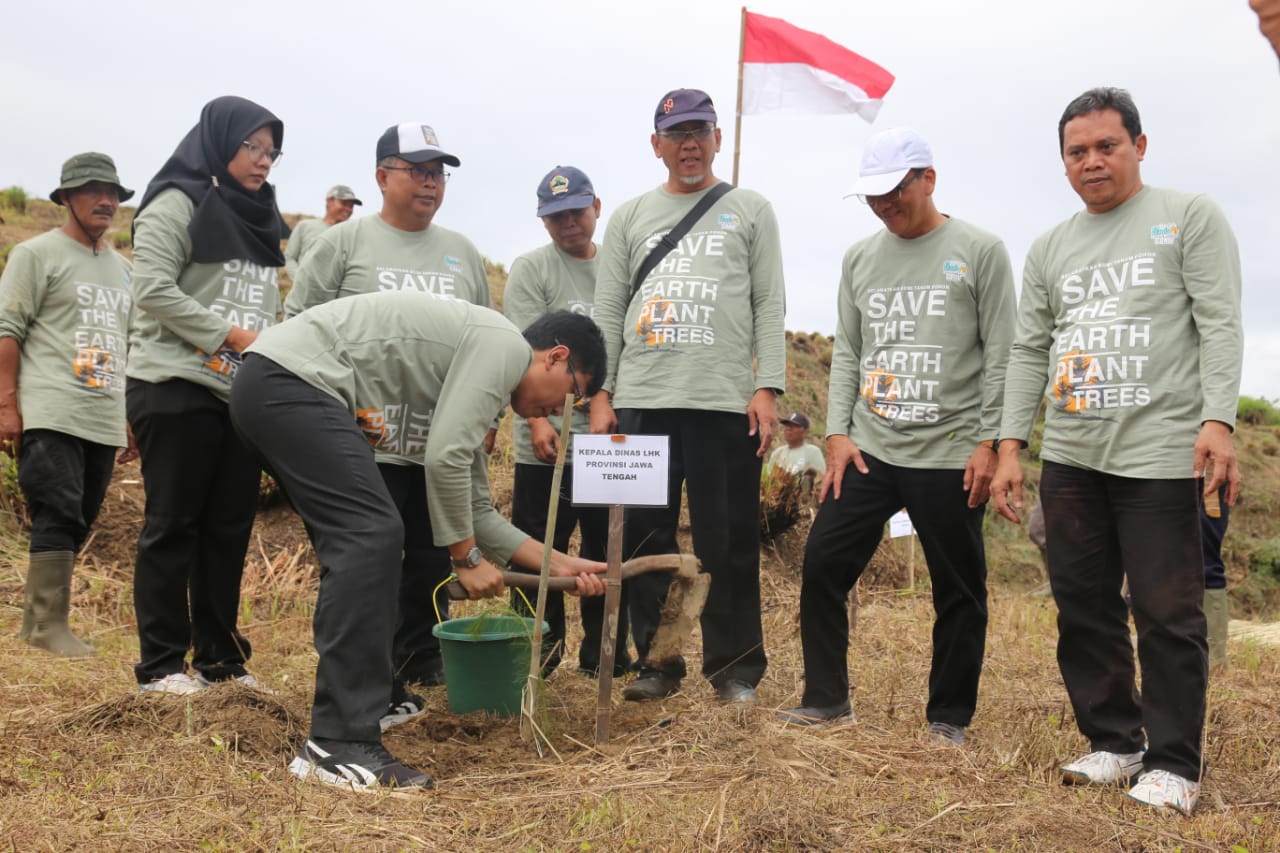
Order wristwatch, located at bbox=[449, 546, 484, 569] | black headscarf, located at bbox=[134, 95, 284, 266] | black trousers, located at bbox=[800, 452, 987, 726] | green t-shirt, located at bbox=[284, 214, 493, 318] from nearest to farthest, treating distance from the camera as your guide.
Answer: wristwatch, located at bbox=[449, 546, 484, 569] → black trousers, located at bbox=[800, 452, 987, 726] → black headscarf, located at bbox=[134, 95, 284, 266] → green t-shirt, located at bbox=[284, 214, 493, 318]

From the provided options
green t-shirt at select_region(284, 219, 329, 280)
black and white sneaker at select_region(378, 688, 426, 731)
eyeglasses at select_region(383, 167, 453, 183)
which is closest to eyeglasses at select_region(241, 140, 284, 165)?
eyeglasses at select_region(383, 167, 453, 183)

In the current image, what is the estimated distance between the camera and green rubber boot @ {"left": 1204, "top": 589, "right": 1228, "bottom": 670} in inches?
245

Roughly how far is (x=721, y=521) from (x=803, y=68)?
21.1 ft

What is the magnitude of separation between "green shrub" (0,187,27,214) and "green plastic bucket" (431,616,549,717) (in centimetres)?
1604

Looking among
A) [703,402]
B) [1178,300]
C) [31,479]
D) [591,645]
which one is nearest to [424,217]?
[703,402]

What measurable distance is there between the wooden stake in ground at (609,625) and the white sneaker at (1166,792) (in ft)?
5.17

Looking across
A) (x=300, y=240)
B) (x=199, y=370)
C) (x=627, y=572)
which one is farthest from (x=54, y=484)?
(x=627, y=572)

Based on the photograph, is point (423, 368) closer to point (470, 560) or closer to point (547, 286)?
point (470, 560)

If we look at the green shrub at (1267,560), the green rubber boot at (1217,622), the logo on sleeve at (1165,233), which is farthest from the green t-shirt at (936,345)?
the green shrub at (1267,560)

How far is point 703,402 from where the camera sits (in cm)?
427

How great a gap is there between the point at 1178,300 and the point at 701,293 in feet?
5.69

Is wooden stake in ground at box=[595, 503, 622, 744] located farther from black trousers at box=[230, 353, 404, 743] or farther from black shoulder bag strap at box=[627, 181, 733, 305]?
black shoulder bag strap at box=[627, 181, 733, 305]

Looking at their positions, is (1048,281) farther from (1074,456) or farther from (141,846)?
(141,846)

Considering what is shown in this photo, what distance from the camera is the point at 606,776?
10.6 ft
